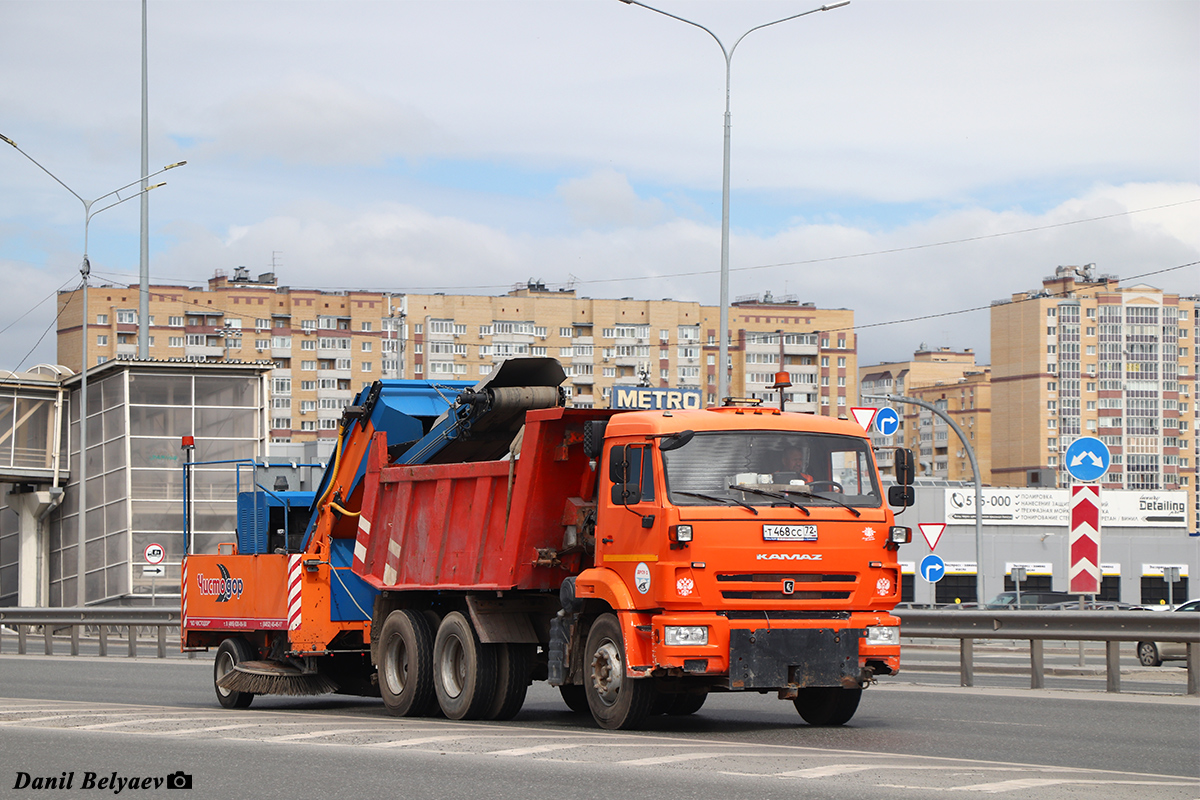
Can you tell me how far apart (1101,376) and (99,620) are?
122501mm

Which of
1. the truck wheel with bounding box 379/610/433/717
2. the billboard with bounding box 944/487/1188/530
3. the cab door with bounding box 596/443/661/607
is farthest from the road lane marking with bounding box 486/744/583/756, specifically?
the billboard with bounding box 944/487/1188/530

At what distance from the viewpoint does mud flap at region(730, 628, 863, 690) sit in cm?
1139

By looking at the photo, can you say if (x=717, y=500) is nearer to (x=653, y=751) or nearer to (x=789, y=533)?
(x=789, y=533)

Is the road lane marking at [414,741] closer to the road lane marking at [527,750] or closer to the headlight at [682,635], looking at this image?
the road lane marking at [527,750]

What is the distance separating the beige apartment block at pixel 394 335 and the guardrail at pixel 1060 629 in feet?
356

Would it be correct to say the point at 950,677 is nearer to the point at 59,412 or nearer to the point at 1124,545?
the point at 59,412

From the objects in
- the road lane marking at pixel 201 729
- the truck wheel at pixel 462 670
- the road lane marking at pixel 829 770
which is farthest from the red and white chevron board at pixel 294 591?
the road lane marking at pixel 829 770

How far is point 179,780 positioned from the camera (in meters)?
8.89

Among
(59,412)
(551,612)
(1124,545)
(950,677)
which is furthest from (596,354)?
(551,612)

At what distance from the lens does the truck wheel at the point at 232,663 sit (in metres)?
16.0

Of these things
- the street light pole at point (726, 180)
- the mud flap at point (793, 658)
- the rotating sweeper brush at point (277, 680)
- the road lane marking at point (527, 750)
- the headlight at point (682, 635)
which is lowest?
the rotating sweeper brush at point (277, 680)

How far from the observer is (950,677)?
21297mm

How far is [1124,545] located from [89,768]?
78.2 metres

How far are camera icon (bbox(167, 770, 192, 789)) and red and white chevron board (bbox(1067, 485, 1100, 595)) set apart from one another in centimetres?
1146
